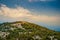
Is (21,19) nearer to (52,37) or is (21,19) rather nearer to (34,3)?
(34,3)

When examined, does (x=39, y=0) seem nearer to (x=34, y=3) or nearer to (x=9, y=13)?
(x=34, y=3)

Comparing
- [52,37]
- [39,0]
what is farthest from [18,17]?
[52,37]

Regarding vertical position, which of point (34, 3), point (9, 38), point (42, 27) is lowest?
point (9, 38)

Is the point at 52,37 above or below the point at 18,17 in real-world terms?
below

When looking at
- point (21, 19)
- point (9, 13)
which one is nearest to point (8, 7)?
point (9, 13)

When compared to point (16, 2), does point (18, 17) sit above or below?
below
